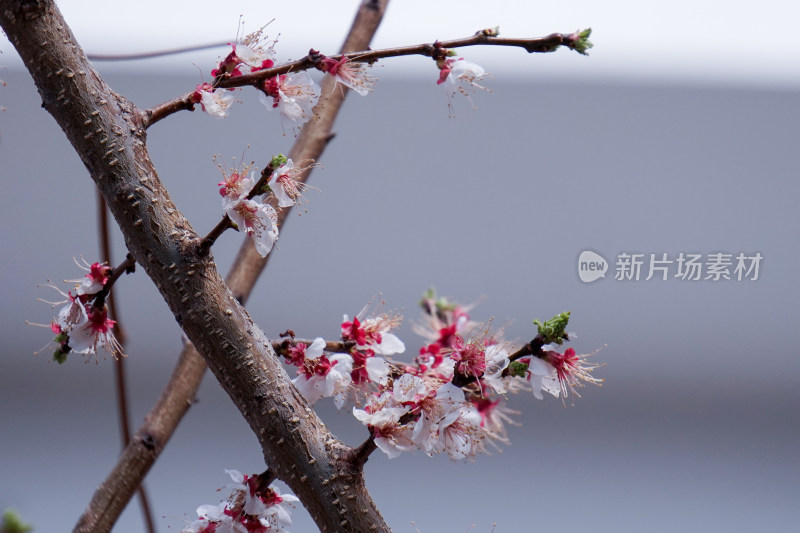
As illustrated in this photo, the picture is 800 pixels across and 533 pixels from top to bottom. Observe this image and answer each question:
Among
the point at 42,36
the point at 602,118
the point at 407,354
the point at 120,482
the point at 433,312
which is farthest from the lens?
the point at 602,118

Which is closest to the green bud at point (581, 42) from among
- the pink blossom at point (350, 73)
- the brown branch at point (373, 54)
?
the brown branch at point (373, 54)

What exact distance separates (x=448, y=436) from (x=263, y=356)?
0.39 ft

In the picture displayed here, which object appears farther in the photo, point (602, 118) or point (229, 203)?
point (602, 118)

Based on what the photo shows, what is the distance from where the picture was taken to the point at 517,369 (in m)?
0.39

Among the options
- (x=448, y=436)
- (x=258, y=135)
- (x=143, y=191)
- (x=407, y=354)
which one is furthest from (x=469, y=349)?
(x=258, y=135)

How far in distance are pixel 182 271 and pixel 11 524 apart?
0.19 m

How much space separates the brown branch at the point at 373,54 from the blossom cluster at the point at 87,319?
102 mm

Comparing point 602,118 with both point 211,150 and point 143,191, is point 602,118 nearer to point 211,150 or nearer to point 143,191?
point 211,150

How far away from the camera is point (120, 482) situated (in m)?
0.54

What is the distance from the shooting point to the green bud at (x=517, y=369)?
1.26ft
